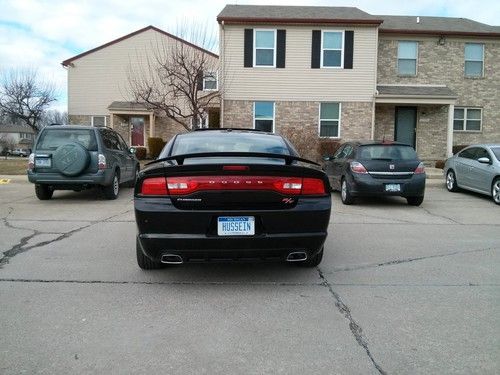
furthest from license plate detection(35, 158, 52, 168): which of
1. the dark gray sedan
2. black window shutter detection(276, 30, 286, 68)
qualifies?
black window shutter detection(276, 30, 286, 68)

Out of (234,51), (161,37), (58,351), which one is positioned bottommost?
(58,351)

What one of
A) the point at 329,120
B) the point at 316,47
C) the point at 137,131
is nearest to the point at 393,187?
the point at 329,120

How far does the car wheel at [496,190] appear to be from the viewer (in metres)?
10.5

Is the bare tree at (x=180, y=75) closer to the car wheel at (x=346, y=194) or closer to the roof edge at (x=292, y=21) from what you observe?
the roof edge at (x=292, y=21)

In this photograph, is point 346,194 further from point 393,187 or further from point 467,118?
point 467,118

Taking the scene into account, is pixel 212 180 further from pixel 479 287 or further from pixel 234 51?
pixel 234 51

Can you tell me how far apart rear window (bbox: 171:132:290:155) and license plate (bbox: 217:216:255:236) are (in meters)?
1.24

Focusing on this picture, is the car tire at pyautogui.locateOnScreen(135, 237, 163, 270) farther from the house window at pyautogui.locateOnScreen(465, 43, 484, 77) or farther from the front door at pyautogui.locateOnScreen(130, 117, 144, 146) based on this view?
the front door at pyautogui.locateOnScreen(130, 117, 144, 146)

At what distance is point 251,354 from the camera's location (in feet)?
10.2

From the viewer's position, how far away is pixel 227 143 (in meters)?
5.32

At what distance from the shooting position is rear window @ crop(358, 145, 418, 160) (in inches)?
387

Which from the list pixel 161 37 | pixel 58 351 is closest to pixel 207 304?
pixel 58 351

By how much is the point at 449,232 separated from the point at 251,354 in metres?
5.47

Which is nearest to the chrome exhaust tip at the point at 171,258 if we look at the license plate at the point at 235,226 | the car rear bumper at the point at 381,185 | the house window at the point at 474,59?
the license plate at the point at 235,226
